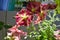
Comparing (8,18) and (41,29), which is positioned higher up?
(41,29)

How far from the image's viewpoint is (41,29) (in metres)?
0.62

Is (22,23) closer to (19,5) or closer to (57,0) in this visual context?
(57,0)

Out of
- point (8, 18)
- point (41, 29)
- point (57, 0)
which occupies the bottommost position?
point (8, 18)

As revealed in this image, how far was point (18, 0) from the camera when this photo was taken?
1112mm

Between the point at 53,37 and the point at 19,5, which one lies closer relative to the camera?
the point at 53,37

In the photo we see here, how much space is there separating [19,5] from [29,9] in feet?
1.78

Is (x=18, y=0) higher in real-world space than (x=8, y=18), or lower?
higher

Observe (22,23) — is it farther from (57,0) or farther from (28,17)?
(57,0)

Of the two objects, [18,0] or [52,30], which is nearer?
[52,30]

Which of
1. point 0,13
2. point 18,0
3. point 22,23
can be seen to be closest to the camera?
point 22,23

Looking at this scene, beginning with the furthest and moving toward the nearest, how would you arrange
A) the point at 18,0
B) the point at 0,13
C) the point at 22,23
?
the point at 0,13 < the point at 18,0 < the point at 22,23

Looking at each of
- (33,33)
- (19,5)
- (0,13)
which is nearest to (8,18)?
(0,13)

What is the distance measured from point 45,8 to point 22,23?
11cm

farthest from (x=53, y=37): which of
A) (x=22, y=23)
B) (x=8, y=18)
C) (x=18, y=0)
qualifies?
(x=8, y=18)
